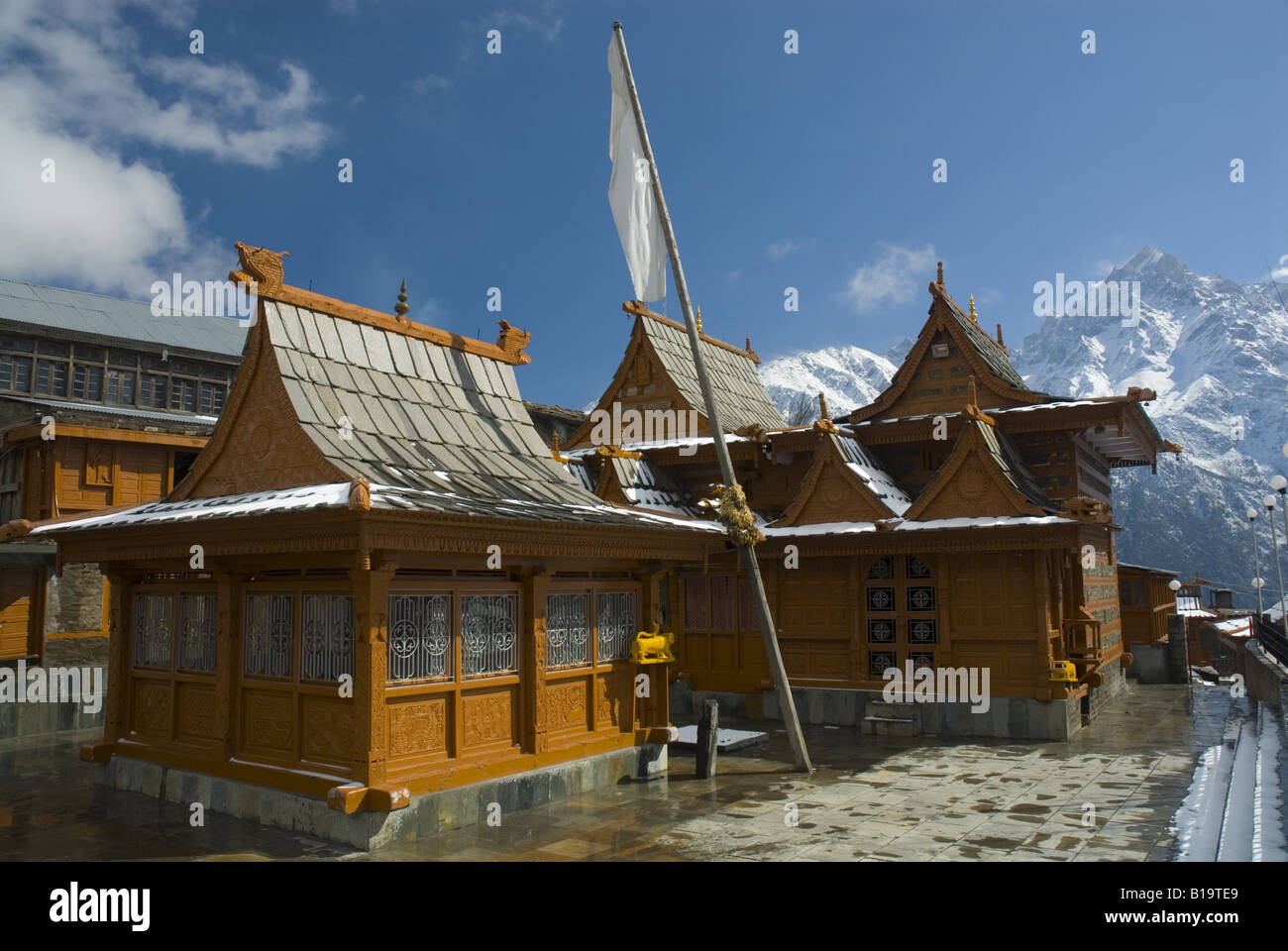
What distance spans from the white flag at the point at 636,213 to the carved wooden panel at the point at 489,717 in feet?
20.9

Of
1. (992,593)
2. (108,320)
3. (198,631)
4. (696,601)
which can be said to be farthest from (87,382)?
(992,593)

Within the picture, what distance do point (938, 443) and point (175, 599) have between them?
14840 millimetres

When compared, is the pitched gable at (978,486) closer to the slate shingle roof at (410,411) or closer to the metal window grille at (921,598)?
the metal window grille at (921,598)

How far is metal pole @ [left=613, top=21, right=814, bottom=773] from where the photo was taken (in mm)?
13516

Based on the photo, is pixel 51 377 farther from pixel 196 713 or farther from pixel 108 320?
pixel 196 713

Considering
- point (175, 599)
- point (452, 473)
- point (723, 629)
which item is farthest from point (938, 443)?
point (175, 599)

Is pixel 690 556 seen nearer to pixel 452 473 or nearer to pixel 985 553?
pixel 452 473

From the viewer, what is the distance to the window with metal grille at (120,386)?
86.0ft

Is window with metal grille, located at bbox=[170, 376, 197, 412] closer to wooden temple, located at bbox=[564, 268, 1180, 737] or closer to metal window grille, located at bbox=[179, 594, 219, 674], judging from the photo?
wooden temple, located at bbox=[564, 268, 1180, 737]

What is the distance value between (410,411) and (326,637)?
337 centimetres

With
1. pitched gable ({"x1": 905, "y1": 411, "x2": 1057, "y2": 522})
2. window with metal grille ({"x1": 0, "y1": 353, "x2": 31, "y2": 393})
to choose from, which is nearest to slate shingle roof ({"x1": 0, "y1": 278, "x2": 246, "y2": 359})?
window with metal grille ({"x1": 0, "y1": 353, "x2": 31, "y2": 393})

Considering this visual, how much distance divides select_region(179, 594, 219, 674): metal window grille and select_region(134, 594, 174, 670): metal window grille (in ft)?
1.00

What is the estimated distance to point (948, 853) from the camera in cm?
927

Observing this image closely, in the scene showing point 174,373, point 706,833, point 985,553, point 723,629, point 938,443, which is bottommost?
point 706,833
